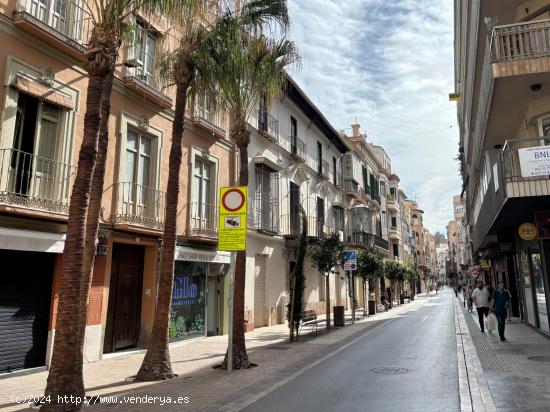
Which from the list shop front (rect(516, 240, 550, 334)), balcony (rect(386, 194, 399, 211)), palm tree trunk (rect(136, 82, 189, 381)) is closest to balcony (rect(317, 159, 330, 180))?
shop front (rect(516, 240, 550, 334))

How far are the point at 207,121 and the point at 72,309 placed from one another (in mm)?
11349

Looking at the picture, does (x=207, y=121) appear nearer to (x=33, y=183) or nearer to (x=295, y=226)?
(x=33, y=183)

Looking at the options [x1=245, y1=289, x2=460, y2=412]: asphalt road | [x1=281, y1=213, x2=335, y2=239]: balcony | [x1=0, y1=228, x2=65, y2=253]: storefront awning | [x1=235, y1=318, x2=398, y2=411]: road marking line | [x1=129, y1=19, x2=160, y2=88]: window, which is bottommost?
[x1=235, y1=318, x2=398, y2=411]: road marking line

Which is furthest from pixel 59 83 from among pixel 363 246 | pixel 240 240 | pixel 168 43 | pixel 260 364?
pixel 363 246

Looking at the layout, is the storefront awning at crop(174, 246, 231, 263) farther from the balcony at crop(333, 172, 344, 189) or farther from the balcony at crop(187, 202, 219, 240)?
the balcony at crop(333, 172, 344, 189)

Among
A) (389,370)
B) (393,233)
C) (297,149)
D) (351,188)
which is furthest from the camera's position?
(393,233)

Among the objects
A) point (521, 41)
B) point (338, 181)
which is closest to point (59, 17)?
point (521, 41)

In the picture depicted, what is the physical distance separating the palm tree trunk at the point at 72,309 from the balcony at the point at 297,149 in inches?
709

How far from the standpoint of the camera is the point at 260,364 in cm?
1109

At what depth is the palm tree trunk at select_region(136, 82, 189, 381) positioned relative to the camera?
9.11 m

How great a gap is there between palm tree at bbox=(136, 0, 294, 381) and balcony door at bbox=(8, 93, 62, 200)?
116 inches

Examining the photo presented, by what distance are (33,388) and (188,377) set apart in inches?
114

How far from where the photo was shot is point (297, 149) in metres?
25.5

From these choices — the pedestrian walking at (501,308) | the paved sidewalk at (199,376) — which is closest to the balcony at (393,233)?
the pedestrian walking at (501,308)
